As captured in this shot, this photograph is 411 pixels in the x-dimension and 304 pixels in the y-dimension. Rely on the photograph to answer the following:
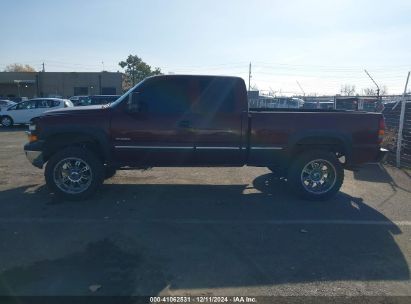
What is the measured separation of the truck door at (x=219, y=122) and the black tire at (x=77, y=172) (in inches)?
66.3

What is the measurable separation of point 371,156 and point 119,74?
5094 centimetres

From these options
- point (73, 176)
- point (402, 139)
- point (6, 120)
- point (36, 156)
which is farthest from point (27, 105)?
point (402, 139)

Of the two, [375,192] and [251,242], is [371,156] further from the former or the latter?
[251,242]

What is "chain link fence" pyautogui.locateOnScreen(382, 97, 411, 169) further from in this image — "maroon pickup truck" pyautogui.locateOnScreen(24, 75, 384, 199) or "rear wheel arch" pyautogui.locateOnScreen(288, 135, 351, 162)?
"maroon pickup truck" pyautogui.locateOnScreen(24, 75, 384, 199)

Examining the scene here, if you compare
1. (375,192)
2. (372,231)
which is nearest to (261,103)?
(375,192)

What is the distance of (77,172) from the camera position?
646 centimetres

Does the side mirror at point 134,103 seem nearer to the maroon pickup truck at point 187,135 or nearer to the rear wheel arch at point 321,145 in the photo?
the maroon pickup truck at point 187,135

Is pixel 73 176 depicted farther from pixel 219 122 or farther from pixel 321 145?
pixel 321 145

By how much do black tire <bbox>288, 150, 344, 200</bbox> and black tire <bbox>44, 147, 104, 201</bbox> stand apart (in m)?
3.26

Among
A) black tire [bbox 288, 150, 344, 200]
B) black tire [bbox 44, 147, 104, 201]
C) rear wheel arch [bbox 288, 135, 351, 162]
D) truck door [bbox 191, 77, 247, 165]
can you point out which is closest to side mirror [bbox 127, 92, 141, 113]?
truck door [bbox 191, 77, 247, 165]

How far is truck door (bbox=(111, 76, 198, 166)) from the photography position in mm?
6391

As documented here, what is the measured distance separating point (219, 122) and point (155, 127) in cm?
106

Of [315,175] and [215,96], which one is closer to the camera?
[215,96]

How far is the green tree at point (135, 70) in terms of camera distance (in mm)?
66938
